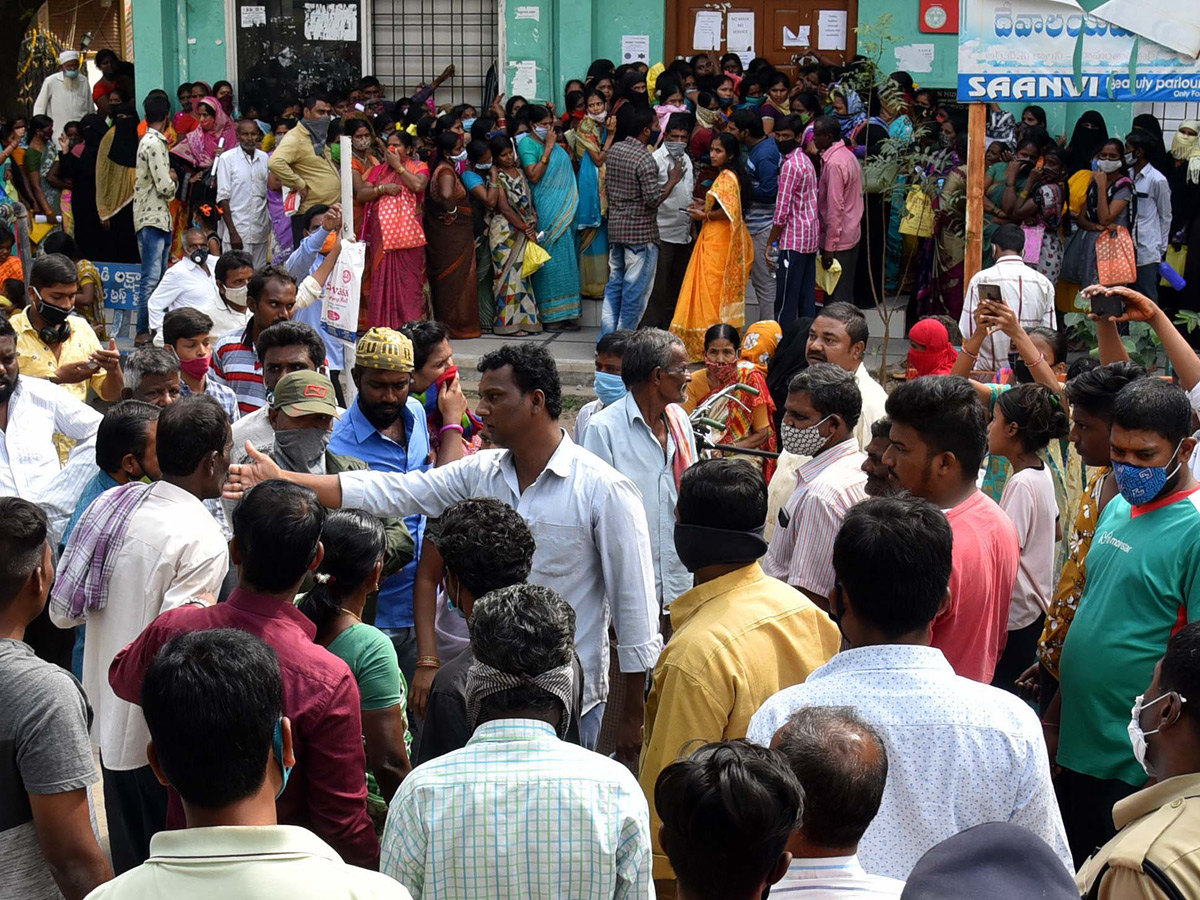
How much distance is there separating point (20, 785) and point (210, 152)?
11.3m

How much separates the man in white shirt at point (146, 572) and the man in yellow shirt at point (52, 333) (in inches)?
102

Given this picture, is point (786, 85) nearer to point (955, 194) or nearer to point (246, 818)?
point (955, 194)

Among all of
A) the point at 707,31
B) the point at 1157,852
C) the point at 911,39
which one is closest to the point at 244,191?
the point at 707,31

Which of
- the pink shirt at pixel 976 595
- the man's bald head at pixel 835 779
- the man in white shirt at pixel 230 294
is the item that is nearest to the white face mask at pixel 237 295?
the man in white shirt at pixel 230 294

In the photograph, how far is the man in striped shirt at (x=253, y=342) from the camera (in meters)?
6.34

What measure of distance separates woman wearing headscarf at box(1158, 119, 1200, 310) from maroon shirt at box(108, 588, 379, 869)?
33.9 feet

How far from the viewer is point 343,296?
7.60 m

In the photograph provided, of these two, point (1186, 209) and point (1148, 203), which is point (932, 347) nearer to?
point (1148, 203)

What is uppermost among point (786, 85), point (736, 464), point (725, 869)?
point (786, 85)

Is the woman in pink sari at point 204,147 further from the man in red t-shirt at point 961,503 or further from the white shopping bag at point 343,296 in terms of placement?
the man in red t-shirt at point 961,503

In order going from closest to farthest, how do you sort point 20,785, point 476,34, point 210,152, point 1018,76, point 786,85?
1. point 20,785
2. point 1018,76
3. point 786,85
4. point 210,152
5. point 476,34

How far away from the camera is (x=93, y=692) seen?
3.86 meters

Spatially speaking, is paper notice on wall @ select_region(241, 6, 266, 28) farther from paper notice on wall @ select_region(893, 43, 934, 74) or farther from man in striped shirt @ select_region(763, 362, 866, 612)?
man in striped shirt @ select_region(763, 362, 866, 612)

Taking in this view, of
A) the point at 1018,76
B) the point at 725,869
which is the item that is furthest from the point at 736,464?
the point at 1018,76
